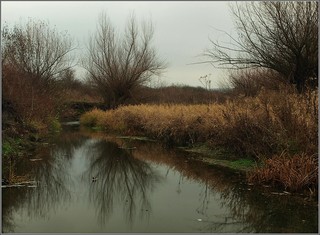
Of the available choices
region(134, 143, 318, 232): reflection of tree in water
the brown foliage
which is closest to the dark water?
region(134, 143, 318, 232): reflection of tree in water

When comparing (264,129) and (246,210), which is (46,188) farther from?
(264,129)

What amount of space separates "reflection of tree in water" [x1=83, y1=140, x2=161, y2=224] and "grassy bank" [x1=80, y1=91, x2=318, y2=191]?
246cm

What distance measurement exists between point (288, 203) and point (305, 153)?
1.53 metres

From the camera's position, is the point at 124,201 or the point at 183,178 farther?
the point at 183,178

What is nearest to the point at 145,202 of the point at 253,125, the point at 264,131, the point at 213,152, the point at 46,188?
the point at 46,188

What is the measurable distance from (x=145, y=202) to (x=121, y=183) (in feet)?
5.93

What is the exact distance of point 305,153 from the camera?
7.87 m

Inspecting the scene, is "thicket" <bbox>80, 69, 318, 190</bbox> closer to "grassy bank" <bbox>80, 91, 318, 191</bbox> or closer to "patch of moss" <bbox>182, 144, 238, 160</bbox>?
"grassy bank" <bbox>80, 91, 318, 191</bbox>

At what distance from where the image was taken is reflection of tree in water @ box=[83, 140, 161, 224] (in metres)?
6.86

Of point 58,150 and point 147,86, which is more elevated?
point 147,86

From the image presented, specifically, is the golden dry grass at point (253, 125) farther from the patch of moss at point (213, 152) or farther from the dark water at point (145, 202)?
the dark water at point (145, 202)

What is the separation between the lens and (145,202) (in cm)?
725

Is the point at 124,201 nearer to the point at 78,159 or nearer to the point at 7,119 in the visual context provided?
the point at 78,159

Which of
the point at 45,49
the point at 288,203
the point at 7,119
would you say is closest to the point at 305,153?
the point at 288,203
